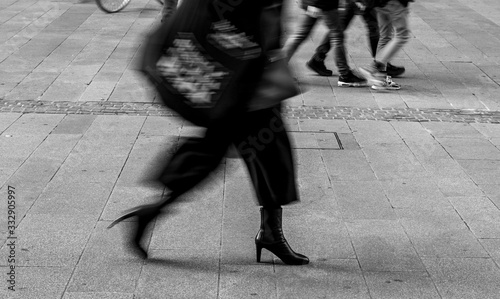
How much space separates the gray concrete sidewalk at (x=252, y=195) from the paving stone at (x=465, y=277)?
1cm

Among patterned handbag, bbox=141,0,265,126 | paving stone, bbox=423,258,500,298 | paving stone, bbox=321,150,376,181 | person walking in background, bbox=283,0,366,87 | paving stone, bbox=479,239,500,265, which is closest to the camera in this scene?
patterned handbag, bbox=141,0,265,126

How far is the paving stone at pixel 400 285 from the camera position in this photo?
146 inches

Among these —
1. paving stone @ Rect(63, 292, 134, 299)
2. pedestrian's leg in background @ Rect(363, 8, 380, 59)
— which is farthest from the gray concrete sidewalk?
pedestrian's leg in background @ Rect(363, 8, 380, 59)

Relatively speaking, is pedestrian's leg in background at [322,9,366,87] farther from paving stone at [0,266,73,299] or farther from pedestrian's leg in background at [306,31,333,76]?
paving stone at [0,266,73,299]

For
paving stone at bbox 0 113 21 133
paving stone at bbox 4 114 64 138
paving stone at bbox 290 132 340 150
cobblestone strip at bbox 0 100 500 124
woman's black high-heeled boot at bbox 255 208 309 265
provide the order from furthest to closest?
1. cobblestone strip at bbox 0 100 500 124
2. paving stone at bbox 0 113 21 133
3. paving stone at bbox 4 114 64 138
4. paving stone at bbox 290 132 340 150
5. woman's black high-heeled boot at bbox 255 208 309 265

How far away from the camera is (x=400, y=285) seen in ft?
12.5

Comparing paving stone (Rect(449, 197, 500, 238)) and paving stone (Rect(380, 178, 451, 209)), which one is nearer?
paving stone (Rect(449, 197, 500, 238))

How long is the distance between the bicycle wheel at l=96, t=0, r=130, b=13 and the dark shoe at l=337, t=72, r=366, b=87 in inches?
174

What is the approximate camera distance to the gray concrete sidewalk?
385 centimetres

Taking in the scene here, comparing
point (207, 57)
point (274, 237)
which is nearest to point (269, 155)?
point (274, 237)

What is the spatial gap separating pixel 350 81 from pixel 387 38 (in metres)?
0.59

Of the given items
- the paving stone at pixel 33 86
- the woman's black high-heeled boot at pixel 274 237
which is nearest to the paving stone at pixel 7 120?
the paving stone at pixel 33 86

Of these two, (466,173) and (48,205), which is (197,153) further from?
(466,173)

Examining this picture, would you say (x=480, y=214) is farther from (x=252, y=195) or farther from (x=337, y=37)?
(x=337, y=37)
